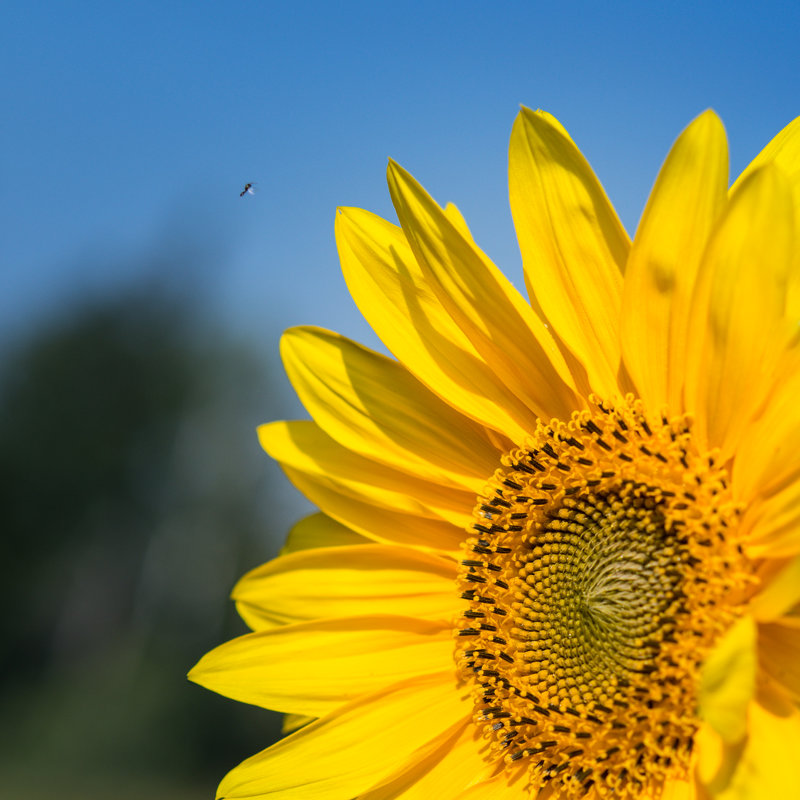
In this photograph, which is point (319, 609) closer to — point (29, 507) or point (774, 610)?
point (774, 610)

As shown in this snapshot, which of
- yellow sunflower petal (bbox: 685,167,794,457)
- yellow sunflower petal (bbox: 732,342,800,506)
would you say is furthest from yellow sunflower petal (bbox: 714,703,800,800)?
yellow sunflower petal (bbox: 685,167,794,457)

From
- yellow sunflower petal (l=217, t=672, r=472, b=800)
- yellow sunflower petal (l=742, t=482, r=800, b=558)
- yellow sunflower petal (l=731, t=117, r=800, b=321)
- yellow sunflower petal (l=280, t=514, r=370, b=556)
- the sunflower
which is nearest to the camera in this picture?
yellow sunflower petal (l=742, t=482, r=800, b=558)

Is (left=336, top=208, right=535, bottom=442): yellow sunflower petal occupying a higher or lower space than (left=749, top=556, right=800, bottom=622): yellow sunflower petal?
higher

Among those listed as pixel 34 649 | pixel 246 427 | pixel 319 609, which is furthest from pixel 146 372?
pixel 319 609

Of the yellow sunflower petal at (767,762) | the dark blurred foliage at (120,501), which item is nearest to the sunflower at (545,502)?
the yellow sunflower petal at (767,762)

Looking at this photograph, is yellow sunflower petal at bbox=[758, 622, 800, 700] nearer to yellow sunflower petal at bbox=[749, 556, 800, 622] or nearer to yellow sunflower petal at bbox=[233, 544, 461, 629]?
yellow sunflower petal at bbox=[749, 556, 800, 622]

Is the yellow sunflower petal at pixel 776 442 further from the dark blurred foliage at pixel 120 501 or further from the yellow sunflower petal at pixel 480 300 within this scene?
the dark blurred foliage at pixel 120 501
